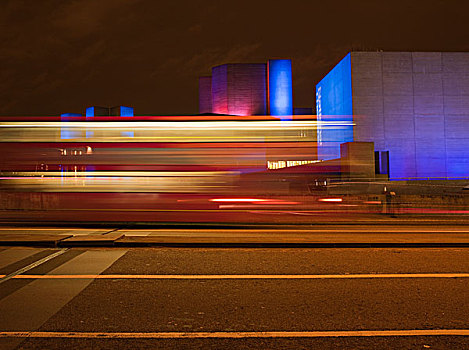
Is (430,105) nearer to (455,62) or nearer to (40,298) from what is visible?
(455,62)

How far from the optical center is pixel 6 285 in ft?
20.2

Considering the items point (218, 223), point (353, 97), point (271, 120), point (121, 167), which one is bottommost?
point (218, 223)

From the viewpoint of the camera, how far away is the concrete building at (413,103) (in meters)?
47.3

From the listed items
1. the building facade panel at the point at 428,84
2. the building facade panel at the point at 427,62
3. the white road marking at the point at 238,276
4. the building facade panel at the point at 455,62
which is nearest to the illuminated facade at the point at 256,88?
the building facade panel at the point at 427,62

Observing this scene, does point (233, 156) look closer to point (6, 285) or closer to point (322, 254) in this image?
point (322, 254)

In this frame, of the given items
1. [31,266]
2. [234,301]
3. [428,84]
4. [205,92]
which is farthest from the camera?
[205,92]

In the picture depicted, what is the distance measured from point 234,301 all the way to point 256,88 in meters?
61.9

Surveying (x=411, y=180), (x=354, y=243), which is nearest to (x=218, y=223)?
(x=354, y=243)

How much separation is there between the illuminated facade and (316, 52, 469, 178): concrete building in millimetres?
17797

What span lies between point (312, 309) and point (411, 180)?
144 feet

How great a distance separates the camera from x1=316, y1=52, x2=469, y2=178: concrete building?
47.3 meters

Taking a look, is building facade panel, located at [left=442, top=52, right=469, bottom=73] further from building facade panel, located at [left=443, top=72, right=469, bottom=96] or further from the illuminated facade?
the illuminated facade

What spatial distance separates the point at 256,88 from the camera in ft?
215

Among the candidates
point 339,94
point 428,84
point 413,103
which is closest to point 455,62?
point 428,84
